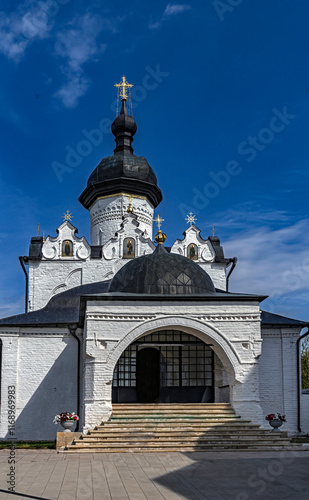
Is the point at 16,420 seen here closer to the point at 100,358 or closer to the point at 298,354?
the point at 100,358

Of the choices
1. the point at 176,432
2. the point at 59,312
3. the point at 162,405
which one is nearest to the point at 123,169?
the point at 59,312

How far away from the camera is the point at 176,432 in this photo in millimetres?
13094

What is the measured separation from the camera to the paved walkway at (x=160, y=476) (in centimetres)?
788

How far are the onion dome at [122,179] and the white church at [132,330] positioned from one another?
0.16 ft

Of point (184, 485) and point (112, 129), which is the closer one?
point (184, 485)

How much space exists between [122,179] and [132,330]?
38.9 ft

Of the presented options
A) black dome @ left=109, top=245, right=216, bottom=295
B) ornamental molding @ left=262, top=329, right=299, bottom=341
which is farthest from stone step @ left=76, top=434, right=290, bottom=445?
ornamental molding @ left=262, top=329, right=299, bottom=341

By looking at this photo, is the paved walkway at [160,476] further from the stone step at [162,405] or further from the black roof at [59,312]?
the black roof at [59,312]

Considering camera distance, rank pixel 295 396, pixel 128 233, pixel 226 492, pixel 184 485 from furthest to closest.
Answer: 1. pixel 128 233
2. pixel 295 396
3. pixel 184 485
4. pixel 226 492

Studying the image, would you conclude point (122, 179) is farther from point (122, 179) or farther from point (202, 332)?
point (202, 332)

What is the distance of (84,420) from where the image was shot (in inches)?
533

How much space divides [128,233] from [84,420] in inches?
397

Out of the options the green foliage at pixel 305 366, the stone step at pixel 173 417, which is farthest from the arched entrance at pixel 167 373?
the green foliage at pixel 305 366

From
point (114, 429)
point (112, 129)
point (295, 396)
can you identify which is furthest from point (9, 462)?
point (112, 129)
